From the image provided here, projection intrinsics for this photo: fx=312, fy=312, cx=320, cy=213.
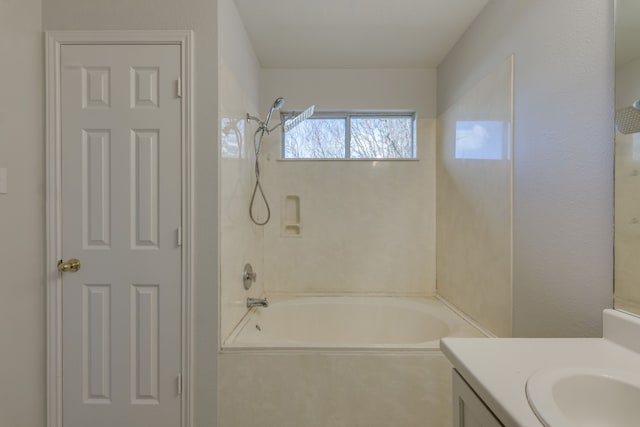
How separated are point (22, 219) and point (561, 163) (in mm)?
2325

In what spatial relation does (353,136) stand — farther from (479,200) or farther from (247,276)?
(247,276)

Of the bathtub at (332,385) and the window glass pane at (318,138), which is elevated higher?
the window glass pane at (318,138)

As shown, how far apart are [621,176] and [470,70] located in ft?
4.15

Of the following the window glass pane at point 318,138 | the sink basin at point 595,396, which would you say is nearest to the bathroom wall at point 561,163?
the sink basin at point 595,396

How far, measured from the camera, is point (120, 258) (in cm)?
153

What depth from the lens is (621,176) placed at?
3.11ft

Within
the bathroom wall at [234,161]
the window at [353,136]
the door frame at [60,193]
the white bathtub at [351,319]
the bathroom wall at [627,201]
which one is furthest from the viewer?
the window at [353,136]

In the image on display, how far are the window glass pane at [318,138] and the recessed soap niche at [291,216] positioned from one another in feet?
1.27

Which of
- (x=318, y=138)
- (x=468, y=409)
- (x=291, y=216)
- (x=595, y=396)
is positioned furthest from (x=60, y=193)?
(x=595, y=396)

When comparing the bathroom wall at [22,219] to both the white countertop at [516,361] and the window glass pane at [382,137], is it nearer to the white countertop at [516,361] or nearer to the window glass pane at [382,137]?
the white countertop at [516,361]

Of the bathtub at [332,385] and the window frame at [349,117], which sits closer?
the bathtub at [332,385]

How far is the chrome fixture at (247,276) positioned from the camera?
1988 millimetres

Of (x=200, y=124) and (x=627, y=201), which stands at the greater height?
(x=200, y=124)

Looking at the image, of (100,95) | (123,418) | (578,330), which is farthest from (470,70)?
(123,418)
